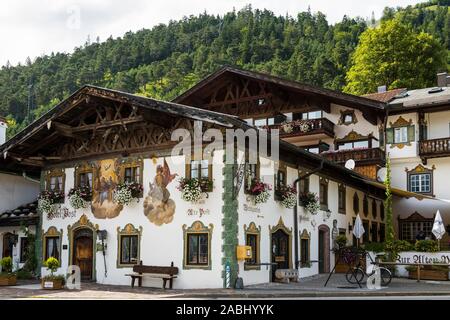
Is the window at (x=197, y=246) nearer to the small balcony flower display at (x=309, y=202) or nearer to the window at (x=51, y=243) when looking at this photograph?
the small balcony flower display at (x=309, y=202)

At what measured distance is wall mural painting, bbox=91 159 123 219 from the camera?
66.7 ft

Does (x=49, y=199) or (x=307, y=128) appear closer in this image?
(x=49, y=199)

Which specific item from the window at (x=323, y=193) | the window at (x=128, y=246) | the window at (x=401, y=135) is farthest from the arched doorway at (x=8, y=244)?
the window at (x=401, y=135)

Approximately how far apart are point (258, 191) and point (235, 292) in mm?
3466

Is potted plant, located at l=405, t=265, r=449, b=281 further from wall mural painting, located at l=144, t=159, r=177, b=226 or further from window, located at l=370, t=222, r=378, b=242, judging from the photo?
wall mural painting, located at l=144, t=159, r=177, b=226

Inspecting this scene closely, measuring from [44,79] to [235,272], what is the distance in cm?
6348

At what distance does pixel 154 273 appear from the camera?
1838cm

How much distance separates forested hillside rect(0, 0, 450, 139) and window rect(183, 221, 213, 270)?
4624 cm

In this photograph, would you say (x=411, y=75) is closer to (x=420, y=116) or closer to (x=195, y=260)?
(x=420, y=116)

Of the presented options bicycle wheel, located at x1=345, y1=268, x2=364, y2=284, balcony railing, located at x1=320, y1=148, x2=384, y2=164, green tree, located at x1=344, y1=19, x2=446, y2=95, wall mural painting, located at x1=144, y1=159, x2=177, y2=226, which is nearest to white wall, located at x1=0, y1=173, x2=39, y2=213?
wall mural painting, located at x1=144, y1=159, x2=177, y2=226

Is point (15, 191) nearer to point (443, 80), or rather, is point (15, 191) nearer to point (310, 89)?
point (310, 89)

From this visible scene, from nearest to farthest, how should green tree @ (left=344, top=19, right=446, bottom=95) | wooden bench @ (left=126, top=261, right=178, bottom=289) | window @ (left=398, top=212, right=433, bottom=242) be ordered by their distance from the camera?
wooden bench @ (left=126, top=261, right=178, bottom=289)
window @ (left=398, top=212, right=433, bottom=242)
green tree @ (left=344, top=19, right=446, bottom=95)

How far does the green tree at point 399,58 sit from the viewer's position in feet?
148

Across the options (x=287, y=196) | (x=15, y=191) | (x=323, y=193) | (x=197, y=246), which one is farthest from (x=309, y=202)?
(x=15, y=191)
